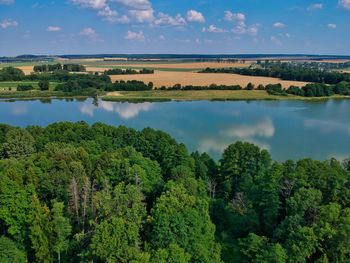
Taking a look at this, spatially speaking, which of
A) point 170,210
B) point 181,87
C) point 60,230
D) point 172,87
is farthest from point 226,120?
point 170,210

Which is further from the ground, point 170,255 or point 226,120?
point 170,255

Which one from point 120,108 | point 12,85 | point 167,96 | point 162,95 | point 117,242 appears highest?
point 117,242

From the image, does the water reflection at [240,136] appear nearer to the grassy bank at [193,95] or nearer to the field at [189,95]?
the grassy bank at [193,95]

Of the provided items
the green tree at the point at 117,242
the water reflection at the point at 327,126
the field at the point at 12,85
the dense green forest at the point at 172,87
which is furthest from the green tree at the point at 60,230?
the field at the point at 12,85

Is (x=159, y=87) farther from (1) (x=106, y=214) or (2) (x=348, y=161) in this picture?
(1) (x=106, y=214)

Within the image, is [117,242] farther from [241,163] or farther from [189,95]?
[189,95]

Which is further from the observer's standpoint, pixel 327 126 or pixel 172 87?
pixel 172 87
